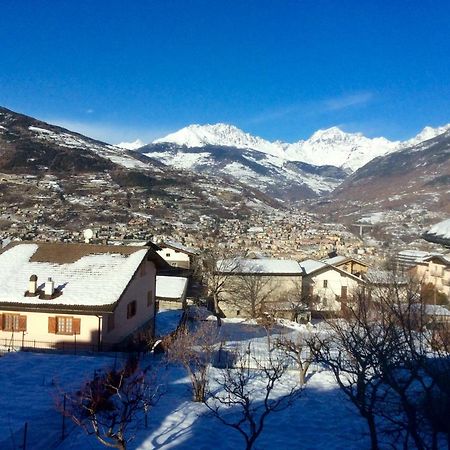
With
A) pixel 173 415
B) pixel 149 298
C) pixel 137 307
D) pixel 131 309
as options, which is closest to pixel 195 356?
pixel 173 415

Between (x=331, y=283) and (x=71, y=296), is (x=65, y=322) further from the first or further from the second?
(x=331, y=283)

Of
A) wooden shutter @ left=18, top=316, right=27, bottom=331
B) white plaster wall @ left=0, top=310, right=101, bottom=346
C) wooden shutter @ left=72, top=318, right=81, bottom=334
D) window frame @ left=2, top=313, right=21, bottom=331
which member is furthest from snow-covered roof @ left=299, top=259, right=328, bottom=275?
window frame @ left=2, top=313, right=21, bottom=331

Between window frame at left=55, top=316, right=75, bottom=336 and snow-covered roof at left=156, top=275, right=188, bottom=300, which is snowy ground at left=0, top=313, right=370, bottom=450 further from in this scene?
snow-covered roof at left=156, top=275, right=188, bottom=300

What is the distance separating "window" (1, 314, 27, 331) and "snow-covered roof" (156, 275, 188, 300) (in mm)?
16029

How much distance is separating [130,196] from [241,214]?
123ft

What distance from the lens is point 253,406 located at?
17.2 meters

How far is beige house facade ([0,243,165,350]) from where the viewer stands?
22391 mm

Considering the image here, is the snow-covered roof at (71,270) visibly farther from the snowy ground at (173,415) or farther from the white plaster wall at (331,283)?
the white plaster wall at (331,283)

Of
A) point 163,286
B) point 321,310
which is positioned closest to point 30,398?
point 163,286

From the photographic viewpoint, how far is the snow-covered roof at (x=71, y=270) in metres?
22.7

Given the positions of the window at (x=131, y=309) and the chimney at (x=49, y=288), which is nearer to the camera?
the chimney at (x=49, y=288)

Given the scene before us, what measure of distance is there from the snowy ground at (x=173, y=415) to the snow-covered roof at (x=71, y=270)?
2.75 meters

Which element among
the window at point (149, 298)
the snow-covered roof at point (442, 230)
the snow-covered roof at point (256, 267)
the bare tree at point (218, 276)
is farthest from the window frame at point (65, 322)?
the snow-covered roof at point (256, 267)

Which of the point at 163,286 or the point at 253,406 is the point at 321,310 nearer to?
the point at 163,286
